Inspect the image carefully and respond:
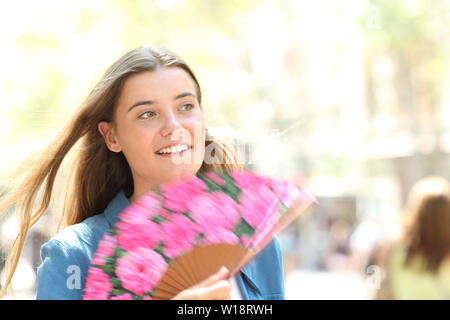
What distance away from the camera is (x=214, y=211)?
1.34m

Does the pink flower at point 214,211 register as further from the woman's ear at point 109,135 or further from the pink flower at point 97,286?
the woman's ear at point 109,135

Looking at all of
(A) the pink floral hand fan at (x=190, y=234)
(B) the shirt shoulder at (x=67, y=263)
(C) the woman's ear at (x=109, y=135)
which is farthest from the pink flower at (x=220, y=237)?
(C) the woman's ear at (x=109, y=135)

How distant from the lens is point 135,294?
1.32 metres

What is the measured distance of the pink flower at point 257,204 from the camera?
4.32 feet

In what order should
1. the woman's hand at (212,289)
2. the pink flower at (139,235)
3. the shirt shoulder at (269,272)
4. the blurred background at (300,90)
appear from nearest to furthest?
1. the woman's hand at (212,289)
2. the pink flower at (139,235)
3. the shirt shoulder at (269,272)
4. the blurred background at (300,90)

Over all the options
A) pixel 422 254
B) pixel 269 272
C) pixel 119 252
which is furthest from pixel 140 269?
pixel 422 254

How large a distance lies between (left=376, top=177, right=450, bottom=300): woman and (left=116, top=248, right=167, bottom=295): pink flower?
6.55 ft

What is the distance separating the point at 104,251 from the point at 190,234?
191mm

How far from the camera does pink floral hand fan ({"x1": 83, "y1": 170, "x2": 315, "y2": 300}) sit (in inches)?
51.3

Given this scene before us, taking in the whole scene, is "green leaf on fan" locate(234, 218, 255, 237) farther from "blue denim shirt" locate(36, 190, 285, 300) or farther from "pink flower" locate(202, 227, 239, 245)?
"blue denim shirt" locate(36, 190, 285, 300)

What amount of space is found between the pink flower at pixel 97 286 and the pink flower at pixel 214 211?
222mm

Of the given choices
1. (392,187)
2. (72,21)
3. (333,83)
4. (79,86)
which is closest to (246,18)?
(72,21)
